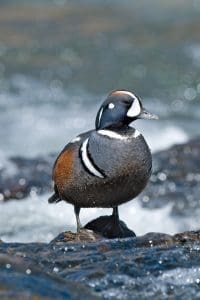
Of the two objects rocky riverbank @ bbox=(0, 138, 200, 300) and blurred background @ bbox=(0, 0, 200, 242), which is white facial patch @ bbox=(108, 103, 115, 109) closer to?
rocky riverbank @ bbox=(0, 138, 200, 300)

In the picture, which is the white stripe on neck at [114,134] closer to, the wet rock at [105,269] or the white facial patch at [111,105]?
the white facial patch at [111,105]

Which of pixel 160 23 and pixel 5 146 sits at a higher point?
pixel 160 23

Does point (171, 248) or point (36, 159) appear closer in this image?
point (171, 248)

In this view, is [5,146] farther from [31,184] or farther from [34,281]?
[34,281]

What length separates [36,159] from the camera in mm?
10930

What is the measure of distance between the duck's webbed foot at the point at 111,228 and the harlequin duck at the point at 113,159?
0.22m

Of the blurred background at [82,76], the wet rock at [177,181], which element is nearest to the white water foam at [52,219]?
the blurred background at [82,76]

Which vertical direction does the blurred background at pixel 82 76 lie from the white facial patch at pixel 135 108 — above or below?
below

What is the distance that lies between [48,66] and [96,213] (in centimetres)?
710

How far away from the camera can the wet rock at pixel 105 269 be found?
17.4ft

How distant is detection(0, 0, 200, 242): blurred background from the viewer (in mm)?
10031

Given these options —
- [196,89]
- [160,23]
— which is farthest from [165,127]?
[160,23]

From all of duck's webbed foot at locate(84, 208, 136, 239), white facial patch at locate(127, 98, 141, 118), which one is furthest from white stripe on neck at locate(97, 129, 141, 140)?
duck's webbed foot at locate(84, 208, 136, 239)

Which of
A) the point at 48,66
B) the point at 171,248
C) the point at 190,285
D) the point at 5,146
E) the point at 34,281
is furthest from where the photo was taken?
the point at 48,66
